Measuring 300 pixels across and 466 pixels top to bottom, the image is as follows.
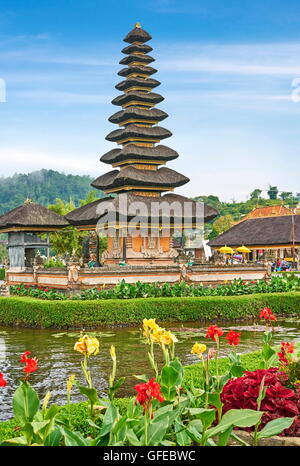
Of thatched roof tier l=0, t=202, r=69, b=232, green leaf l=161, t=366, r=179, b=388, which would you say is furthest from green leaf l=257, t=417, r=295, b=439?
thatched roof tier l=0, t=202, r=69, b=232

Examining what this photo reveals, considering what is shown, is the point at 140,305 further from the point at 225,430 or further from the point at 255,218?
the point at 255,218

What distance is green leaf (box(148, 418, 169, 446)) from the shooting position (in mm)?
4266

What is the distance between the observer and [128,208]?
28.3m

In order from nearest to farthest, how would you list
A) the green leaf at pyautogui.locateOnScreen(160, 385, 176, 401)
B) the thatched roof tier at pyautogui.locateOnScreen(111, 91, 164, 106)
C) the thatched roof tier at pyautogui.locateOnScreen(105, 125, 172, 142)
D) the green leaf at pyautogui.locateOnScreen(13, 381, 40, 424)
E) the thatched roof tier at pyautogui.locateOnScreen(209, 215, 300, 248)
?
1. the green leaf at pyautogui.locateOnScreen(13, 381, 40, 424)
2. the green leaf at pyautogui.locateOnScreen(160, 385, 176, 401)
3. the thatched roof tier at pyautogui.locateOnScreen(105, 125, 172, 142)
4. the thatched roof tier at pyautogui.locateOnScreen(111, 91, 164, 106)
5. the thatched roof tier at pyautogui.locateOnScreen(209, 215, 300, 248)

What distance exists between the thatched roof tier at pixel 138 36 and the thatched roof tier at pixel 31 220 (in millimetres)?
12005

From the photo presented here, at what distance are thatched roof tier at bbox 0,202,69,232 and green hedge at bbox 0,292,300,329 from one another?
742 centimetres

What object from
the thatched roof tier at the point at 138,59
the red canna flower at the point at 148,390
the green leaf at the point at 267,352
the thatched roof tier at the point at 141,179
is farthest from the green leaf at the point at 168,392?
the thatched roof tier at the point at 138,59

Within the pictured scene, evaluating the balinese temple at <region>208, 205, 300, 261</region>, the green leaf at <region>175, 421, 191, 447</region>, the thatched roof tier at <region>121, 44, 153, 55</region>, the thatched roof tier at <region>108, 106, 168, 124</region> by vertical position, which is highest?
the thatched roof tier at <region>121, 44, 153, 55</region>

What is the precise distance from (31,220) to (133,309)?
11037 mm

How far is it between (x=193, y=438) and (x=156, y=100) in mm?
29350

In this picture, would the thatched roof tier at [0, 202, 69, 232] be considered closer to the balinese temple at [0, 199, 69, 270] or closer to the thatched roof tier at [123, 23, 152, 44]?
the balinese temple at [0, 199, 69, 270]

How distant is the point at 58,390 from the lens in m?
9.84

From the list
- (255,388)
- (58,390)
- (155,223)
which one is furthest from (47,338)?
(155,223)

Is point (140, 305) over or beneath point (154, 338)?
beneath
